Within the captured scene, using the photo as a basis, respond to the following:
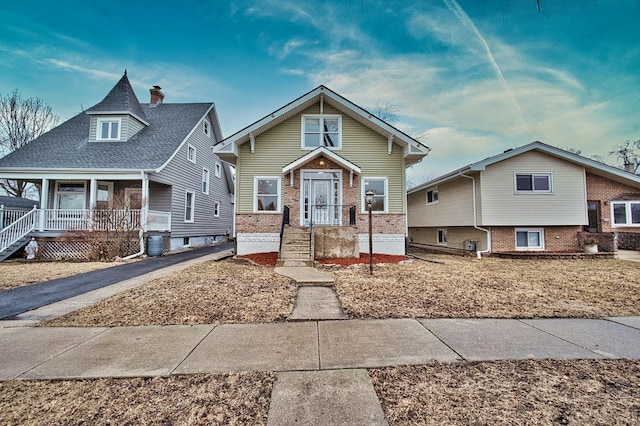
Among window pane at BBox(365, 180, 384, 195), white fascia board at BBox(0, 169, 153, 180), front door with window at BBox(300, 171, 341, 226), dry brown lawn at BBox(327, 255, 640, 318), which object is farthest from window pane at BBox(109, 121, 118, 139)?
dry brown lawn at BBox(327, 255, 640, 318)

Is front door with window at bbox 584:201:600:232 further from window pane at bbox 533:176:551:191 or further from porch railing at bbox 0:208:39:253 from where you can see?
porch railing at bbox 0:208:39:253

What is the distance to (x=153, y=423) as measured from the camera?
2.05 m

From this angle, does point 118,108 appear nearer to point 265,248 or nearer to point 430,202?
point 265,248

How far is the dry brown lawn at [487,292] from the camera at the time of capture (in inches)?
188

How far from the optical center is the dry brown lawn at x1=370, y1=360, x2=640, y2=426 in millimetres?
2100

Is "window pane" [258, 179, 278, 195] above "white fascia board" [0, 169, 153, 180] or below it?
below

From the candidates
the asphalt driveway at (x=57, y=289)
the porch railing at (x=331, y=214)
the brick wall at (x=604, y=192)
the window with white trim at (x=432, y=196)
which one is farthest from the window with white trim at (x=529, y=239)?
the asphalt driveway at (x=57, y=289)

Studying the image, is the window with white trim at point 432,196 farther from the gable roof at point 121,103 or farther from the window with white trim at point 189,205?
the gable roof at point 121,103

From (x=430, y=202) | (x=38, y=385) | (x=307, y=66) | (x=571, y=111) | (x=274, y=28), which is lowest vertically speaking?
(x=38, y=385)

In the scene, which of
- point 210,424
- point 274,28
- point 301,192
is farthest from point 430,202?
point 210,424

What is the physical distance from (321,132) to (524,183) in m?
9.76

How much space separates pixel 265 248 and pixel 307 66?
983 centimetres

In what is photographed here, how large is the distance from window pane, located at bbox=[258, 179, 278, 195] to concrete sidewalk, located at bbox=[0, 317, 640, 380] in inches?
342

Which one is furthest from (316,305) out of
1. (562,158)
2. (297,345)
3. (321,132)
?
(562,158)
